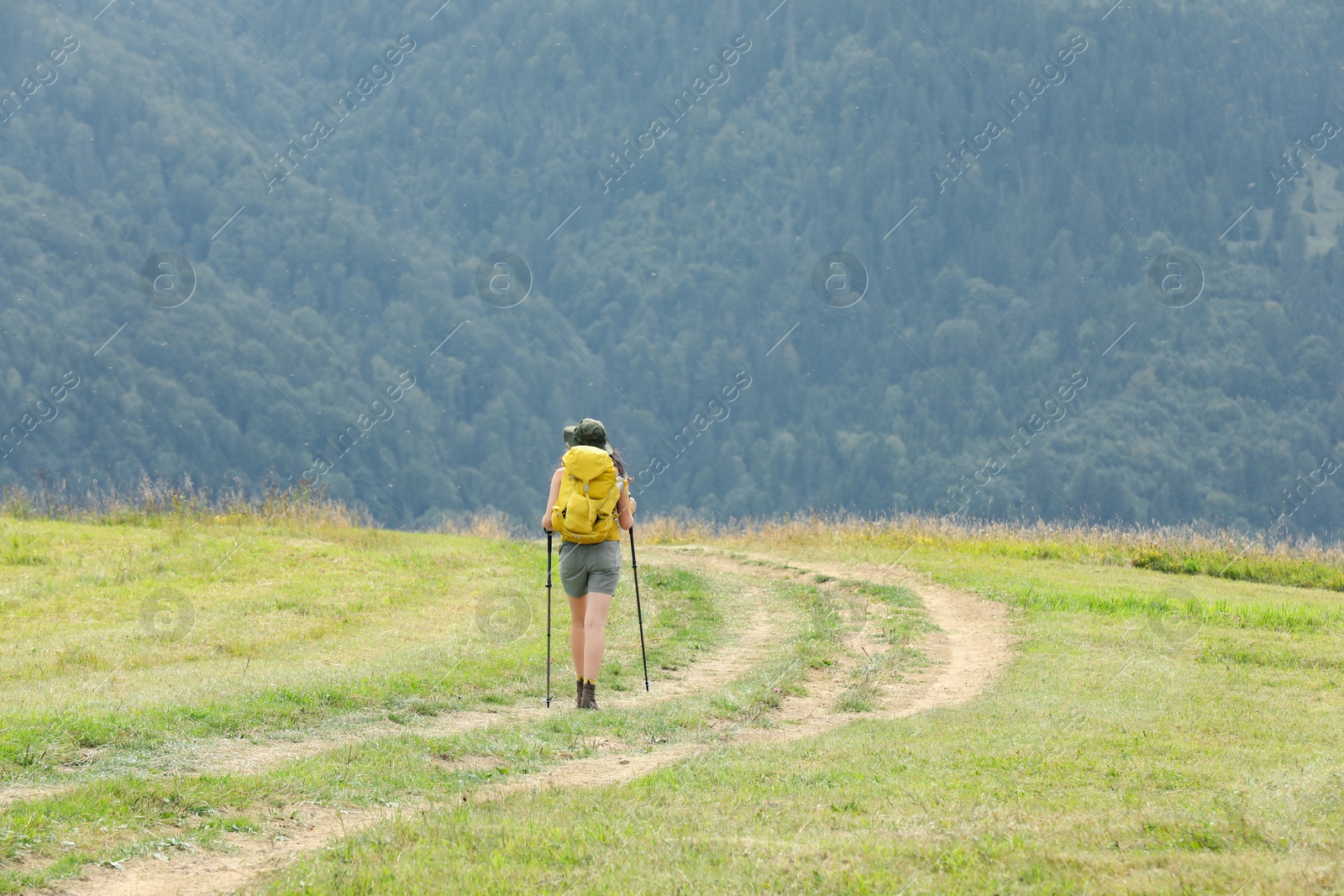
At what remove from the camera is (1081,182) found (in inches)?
4707

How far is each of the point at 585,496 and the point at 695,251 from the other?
368 feet

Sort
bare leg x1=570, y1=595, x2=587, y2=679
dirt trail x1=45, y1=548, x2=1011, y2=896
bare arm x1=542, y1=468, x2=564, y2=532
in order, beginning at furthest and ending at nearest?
bare leg x1=570, y1=595, x2=587, y2=679 < bare arm x1=542, y1=468, x2=564, y2=532 < dirt trail x1=45, y1=548, x2=1011, y2=896

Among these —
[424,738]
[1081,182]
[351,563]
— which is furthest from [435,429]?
[424,738]

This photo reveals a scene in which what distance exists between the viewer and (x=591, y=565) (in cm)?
952

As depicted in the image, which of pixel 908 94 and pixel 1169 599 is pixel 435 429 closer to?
pixel 908 94

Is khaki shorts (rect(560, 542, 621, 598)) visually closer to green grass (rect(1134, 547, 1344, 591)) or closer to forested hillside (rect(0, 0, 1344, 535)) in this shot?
green grass (rect(1134, 547, 1344, 591))

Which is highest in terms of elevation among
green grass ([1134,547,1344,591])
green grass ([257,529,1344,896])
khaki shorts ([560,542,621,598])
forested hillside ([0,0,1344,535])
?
forested hillside ([0,0,1344,535])

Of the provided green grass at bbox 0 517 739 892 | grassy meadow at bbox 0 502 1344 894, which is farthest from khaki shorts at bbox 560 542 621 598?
green grass at bbox 0 517 739 892

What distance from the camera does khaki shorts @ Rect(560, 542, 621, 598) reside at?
31.2 feet

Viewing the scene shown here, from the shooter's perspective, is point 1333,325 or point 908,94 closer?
point 1333,325

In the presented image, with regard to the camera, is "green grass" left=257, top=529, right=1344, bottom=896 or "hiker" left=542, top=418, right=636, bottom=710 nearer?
"green grass" left=257, top=529, right=1344, bottom=896

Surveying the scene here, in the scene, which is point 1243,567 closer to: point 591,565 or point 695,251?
point 591,565

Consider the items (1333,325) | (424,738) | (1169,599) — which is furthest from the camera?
(1333,325)

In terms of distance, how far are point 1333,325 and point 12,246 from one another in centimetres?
9775
